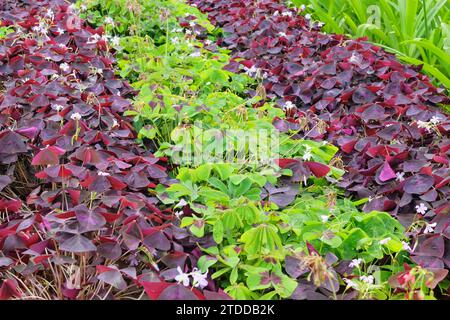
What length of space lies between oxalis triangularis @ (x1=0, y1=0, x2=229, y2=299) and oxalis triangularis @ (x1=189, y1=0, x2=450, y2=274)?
0.59 meters

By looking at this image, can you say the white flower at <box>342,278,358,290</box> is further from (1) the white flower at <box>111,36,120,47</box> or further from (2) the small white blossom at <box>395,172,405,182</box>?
(1) the white flower at <box>111,36,120,47</box>

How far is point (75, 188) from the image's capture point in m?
1.66

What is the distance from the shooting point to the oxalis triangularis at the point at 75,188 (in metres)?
1.36

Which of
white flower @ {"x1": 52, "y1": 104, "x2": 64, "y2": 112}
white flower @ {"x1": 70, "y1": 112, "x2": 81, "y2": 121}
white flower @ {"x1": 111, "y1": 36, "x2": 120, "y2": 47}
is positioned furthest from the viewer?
white flower @ {"x1": 111, "y1": 36, "x2": 120, "y2": 47}

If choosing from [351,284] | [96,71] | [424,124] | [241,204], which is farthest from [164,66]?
[351,284]

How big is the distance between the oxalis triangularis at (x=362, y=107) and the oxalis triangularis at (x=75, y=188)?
0.59 m

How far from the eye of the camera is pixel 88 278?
137cm

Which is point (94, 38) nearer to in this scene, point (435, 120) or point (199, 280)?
point (435, 120)

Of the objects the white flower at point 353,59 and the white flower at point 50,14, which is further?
the white flower at point 50,14

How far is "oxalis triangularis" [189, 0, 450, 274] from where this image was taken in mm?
1705

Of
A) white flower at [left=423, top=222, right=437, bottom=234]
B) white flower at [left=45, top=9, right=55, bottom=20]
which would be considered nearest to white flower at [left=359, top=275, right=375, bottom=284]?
white flower at [left=423, top=222, right=437, bottom=234]

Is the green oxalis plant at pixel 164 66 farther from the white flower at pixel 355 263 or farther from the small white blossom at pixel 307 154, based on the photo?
the white flower at pixel 355 263

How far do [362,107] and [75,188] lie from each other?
1.11 m

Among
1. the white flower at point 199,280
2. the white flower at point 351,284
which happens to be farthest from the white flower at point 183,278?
the white flower at point 351,284
